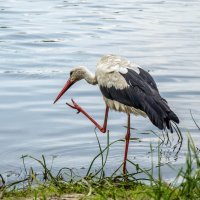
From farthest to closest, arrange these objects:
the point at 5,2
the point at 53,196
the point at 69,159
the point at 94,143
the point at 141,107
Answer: the point at 5,2 < the point at 94,143 < the point at 69,159 < the point at 141,107 < the point at 53,196

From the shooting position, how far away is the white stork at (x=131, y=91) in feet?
28.4

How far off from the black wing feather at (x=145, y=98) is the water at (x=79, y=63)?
849 mm

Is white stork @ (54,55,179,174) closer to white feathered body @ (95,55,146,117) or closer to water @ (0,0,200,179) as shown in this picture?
white feathered body @ (95,55,146,117)

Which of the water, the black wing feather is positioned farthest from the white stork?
the water

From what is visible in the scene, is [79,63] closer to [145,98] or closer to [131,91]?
[131,91]

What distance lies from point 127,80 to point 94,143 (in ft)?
6.03

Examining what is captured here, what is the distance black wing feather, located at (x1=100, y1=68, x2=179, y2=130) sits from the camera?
8.61 meters

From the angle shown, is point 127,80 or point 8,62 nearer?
point 127,80

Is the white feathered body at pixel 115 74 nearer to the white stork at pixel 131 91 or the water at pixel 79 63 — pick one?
the white stork at pixel 131 91

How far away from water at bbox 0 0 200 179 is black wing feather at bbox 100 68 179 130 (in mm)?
849

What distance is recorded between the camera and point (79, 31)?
71.4 feet

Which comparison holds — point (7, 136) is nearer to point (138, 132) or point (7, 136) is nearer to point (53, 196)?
point (138, 132)

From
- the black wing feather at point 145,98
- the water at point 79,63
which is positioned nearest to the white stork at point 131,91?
the black wing feather at point 145,98

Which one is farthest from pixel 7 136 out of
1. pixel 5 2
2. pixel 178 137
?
pixel 5 2
